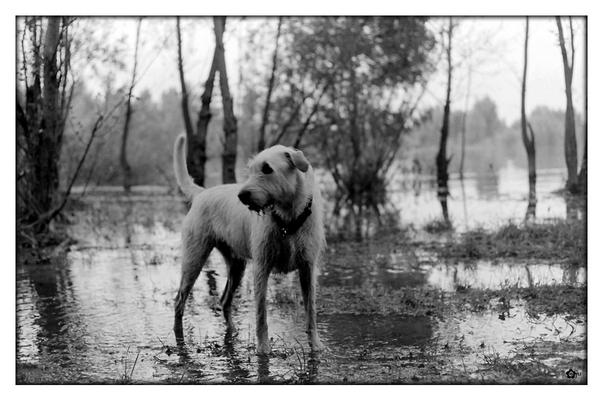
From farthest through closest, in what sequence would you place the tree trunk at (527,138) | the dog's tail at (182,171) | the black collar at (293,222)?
1. the tree trunk at (527,138)
2. the dog's tail at (182,171)
3. the black collar at (293,222)

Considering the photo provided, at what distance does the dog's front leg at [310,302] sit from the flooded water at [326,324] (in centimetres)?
14

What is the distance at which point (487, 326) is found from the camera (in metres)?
6.68

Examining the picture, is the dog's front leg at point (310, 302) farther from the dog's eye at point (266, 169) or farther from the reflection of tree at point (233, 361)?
the dog's eye at point (266, 169)

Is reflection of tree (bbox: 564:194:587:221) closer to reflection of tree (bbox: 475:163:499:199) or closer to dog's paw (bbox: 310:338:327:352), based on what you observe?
reflection of tree (bbox: 475:163:499:199)

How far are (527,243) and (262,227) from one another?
264 inches

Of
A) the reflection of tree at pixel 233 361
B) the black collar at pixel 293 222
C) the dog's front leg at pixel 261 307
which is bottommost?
the reflection of tree at pixel 233 361

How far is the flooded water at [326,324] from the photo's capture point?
17.8 ft

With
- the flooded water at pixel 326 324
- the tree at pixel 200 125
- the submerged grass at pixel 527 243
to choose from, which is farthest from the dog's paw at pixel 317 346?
the tree at pixel 200 125

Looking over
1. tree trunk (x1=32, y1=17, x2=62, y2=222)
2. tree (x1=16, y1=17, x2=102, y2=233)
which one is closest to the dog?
tree (x1=16, y1=17, x2=102, y2=233)

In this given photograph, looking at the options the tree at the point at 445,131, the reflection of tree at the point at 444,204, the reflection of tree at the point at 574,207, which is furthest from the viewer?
the tree at the point at 445,131

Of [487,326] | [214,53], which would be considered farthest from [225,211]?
[214,53]

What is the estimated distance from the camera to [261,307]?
6035 mm
